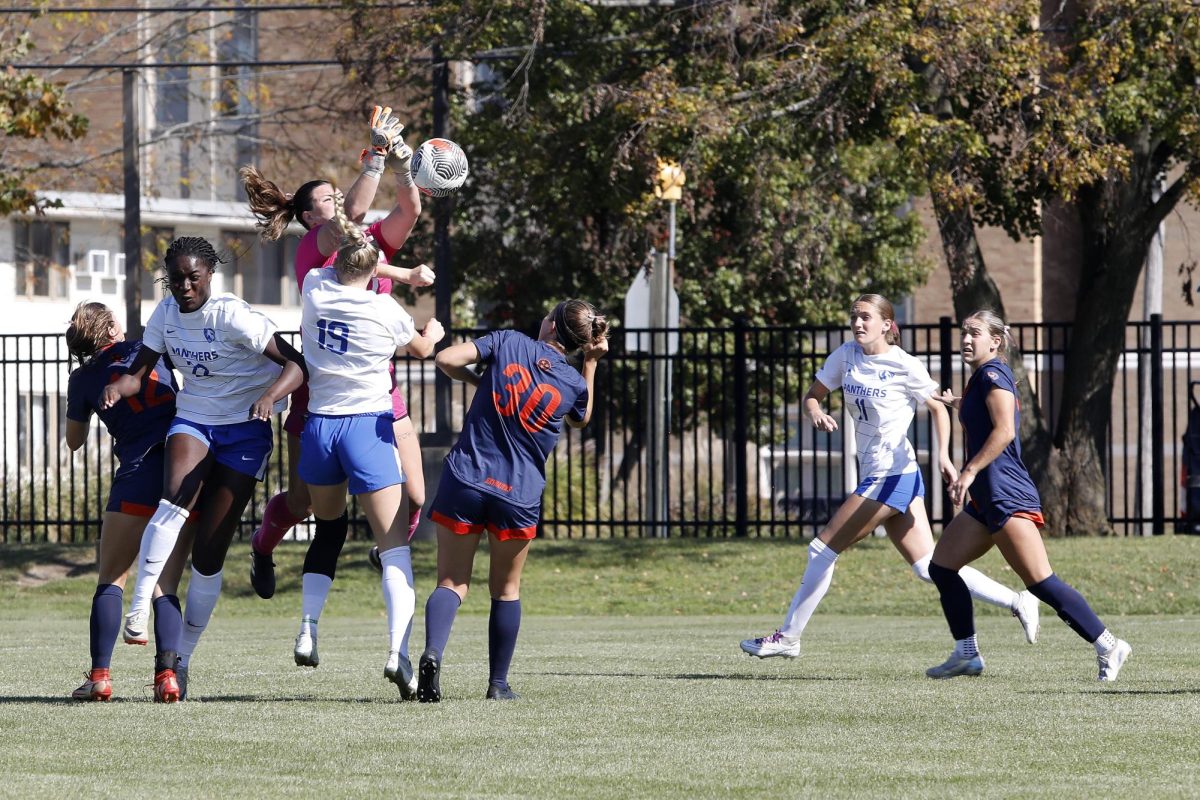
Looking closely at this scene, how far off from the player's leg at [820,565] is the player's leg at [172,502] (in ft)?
10.0

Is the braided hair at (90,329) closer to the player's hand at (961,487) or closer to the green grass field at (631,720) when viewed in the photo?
the green grass field at (631,720)

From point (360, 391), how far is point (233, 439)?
639 mm

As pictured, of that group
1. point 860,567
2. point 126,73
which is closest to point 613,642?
point 860,567

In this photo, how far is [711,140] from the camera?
1806cm

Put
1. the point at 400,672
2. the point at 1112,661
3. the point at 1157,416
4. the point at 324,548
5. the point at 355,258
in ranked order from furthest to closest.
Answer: the point at 1157,416, the point at 1112,661, the point at 324,548, the point at 355,258, the point at 400,672

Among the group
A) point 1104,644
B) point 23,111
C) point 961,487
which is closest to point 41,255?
point 23,111

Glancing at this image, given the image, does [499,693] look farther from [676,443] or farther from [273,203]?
[676,443]

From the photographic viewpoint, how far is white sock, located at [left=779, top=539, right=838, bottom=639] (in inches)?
372

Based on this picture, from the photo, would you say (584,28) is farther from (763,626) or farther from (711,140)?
(763,626)

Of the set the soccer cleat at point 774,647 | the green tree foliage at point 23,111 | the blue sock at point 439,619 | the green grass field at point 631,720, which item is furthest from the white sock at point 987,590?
the green tree foliage at point 23,111

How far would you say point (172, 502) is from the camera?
792cm

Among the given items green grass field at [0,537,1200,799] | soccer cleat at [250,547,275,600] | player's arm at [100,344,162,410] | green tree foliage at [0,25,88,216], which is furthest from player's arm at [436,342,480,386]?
green tree foliage at [0,25,88,216]

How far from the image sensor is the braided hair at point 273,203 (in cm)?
845

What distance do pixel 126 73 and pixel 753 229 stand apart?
8928 mm
